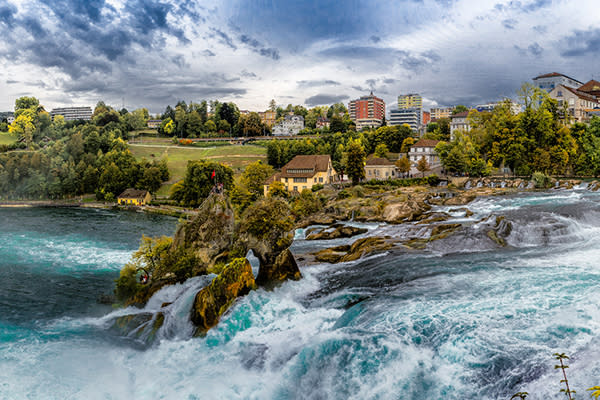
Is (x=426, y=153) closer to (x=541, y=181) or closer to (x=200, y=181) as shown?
(x=541, y=181)

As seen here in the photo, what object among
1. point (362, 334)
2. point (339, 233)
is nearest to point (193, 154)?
point (339, 233)

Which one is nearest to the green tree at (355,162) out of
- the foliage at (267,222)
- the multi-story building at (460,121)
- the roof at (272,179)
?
the roof at (272,179)

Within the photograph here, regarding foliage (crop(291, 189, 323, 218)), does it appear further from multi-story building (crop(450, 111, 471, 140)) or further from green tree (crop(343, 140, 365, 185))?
multi-story building (crop(450, 111, 471, 140))

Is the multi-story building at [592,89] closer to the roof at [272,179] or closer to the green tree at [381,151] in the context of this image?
the green tree at [381,151]

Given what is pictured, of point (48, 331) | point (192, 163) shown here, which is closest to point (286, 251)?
point (48, 331)

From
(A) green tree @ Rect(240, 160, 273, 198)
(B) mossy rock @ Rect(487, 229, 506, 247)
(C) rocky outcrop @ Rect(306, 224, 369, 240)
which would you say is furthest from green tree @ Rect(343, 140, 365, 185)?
(B) mossy rock @ Rect(487, 229, 506, 247)
